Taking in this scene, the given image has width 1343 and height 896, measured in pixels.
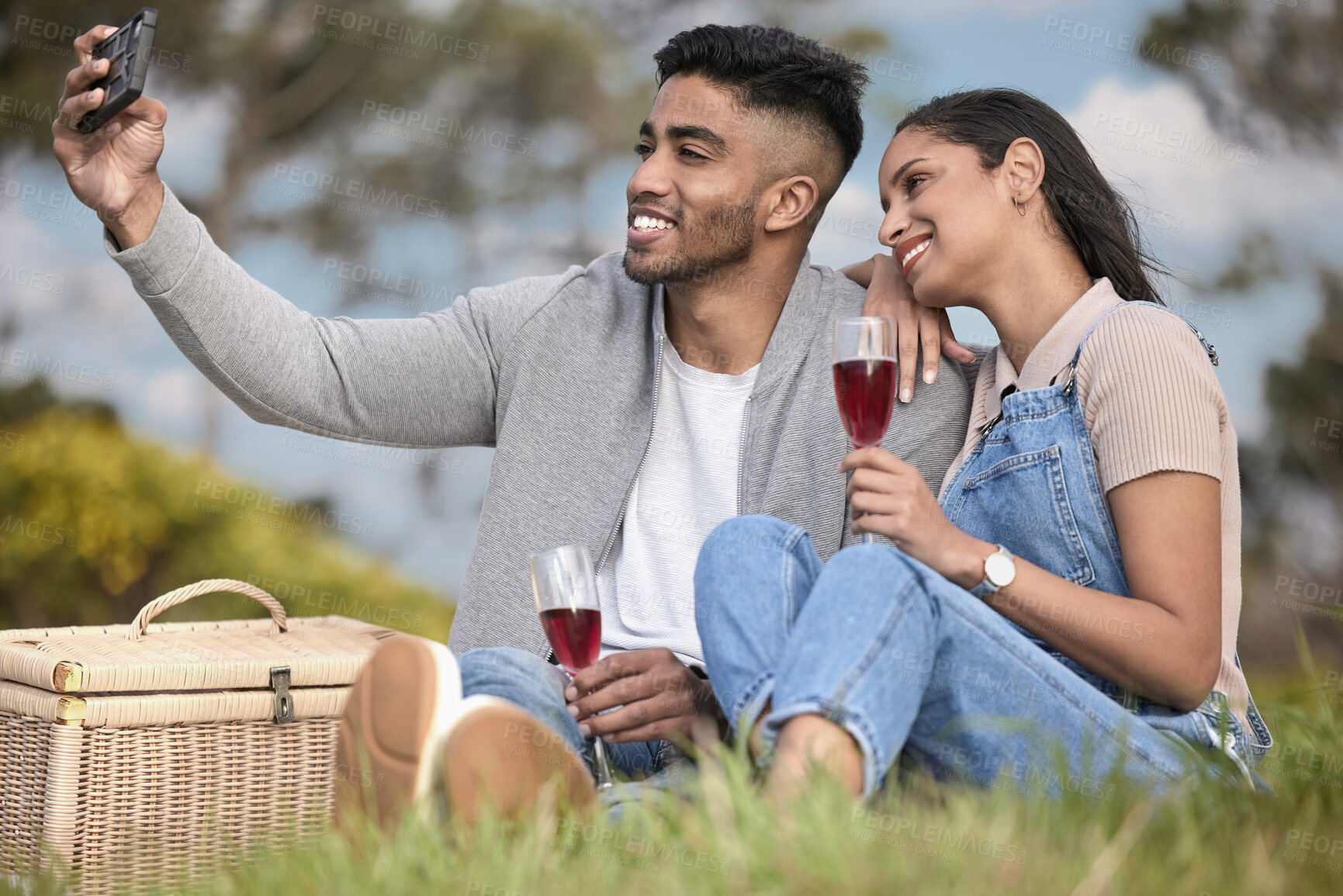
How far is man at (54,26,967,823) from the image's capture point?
232cm

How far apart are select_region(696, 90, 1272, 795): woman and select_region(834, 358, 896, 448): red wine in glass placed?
0.08 meters

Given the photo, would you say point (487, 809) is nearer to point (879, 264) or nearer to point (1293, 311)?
point (879, 264)

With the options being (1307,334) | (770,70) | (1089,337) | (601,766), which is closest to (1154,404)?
(1089,337)

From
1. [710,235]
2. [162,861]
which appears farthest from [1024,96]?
[162,861]

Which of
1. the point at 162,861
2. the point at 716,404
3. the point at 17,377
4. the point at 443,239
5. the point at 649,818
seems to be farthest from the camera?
the point at 443,239

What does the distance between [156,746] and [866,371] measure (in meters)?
1.68

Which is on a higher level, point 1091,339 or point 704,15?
point 704,15

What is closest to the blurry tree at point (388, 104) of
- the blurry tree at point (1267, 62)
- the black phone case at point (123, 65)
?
the blurry tree at point (1267, 62)

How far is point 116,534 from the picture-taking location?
572 centimetres

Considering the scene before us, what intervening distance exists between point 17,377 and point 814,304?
457 cm

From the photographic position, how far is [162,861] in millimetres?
2594

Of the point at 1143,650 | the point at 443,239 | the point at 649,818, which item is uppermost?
the point at 443,239

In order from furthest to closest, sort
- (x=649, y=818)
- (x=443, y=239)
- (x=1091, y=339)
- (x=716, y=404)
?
(x=443, y=239)
(x=716, y=404)
(x=1091, y=339)
(x=649, y=818)

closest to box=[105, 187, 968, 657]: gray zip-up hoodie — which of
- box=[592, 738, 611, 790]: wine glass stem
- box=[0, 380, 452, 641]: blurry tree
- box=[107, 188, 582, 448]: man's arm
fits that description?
box=[107, 188, 582, 448]: man's arm
